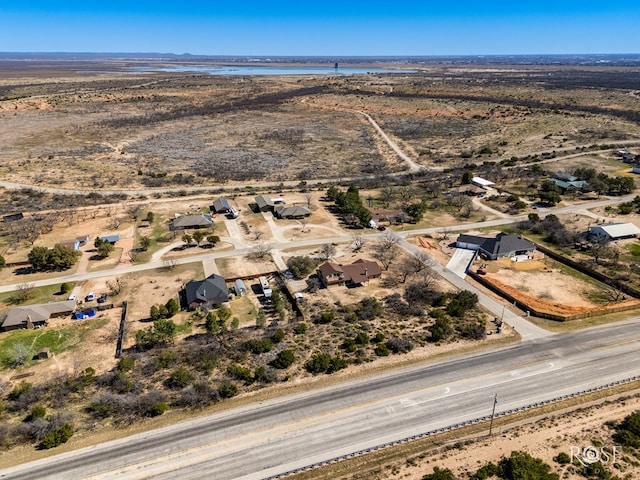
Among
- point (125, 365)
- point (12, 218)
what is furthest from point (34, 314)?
point (12, 218)

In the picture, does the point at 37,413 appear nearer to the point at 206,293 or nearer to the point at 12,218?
Result: the point at 206,293

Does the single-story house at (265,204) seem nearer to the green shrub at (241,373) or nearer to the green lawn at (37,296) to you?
the green lawn at (37,296)

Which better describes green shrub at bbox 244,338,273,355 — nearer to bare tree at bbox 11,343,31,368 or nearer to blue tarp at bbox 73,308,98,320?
blue tarp at bbox 73,308,98,320

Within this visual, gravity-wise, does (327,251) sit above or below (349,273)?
above

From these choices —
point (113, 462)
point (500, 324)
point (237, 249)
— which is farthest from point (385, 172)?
point (113, 462)

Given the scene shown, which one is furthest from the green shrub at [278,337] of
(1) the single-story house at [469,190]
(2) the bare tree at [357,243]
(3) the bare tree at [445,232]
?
(1) the single-story house at [469,190]

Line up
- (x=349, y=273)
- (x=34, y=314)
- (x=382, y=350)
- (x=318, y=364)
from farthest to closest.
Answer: (x=349, y=273) < (x=34, y=314) < (x=382, y=350) < (x=318, y=364)

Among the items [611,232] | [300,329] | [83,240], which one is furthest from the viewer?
[83,240]

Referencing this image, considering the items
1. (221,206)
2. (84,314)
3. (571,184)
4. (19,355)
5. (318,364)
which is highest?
(571,184)

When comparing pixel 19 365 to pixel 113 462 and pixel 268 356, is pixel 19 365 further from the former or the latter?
pixel 268 356
